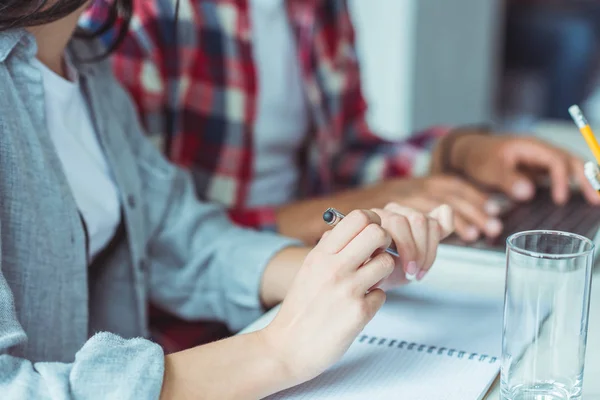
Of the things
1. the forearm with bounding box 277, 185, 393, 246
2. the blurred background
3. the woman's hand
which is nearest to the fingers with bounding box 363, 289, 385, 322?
the woman's hand

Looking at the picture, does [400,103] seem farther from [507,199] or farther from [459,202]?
[459,202]

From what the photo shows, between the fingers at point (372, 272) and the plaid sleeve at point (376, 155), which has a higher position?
the fingers at point (372, 272)

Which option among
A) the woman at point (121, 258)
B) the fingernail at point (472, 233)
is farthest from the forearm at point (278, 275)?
the fingernail at point (472, 233)

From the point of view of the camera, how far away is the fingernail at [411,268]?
0.69m

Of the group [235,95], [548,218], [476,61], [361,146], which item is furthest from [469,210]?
[476,61]

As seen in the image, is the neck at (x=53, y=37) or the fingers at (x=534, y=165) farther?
the fingers at (x=534, y=165)

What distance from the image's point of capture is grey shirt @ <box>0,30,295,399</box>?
1.87ft

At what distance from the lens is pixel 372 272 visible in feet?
1.99

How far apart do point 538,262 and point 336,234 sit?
0.51 ft

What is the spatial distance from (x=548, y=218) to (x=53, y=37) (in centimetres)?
69

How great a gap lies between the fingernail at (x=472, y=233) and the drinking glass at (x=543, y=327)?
359mm

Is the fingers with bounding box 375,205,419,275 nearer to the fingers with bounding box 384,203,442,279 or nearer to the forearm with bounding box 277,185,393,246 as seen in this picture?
the fingers with bounding box 384,203,442,279

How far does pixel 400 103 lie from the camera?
255 centimetres

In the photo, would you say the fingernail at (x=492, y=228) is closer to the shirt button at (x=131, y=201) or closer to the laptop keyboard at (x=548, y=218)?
the laptop keyboard at (x=548, y=218)
